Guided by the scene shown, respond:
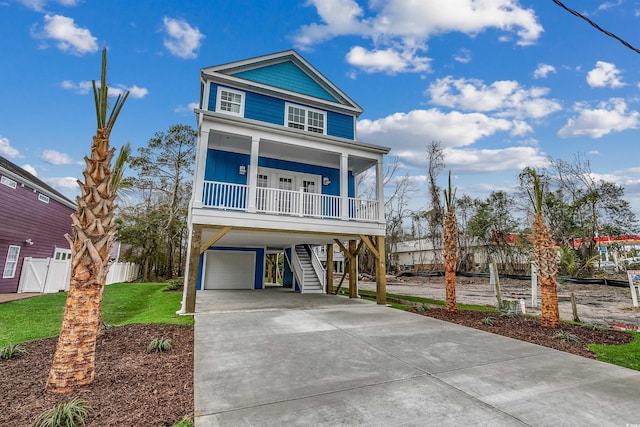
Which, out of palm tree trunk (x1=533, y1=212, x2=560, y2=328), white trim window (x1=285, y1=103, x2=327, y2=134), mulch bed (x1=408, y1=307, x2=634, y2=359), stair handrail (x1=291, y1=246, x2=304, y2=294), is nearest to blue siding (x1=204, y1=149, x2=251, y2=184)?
white trim window (x1=285, y1=103, x2=327, y2=134)

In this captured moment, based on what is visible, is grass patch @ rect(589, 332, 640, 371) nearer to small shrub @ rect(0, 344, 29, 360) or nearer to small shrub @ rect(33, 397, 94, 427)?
small shrub @ rect(33, 397, 94, 427)

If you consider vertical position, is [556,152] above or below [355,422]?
above

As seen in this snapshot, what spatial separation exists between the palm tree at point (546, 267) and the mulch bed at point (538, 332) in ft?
0.89

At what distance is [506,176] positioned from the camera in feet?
70.8

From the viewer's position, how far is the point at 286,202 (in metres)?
9.70

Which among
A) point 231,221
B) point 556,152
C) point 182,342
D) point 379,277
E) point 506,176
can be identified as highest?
point 556,152

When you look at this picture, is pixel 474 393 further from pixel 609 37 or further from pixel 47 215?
pixel 47 215

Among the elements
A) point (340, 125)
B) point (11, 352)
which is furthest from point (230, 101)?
point (11, 352)

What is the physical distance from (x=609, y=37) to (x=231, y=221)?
8459 millimetres

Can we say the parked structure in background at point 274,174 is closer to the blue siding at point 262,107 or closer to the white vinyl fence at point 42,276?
the blue siding at point 262,107

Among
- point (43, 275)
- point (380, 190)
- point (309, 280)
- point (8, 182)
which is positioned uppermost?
point (8, 182)

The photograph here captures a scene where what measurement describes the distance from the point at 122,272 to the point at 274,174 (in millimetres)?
15168

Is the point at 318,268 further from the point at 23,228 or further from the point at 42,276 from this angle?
the point at 23,228

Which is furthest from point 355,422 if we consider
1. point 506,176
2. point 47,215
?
point 506,176
